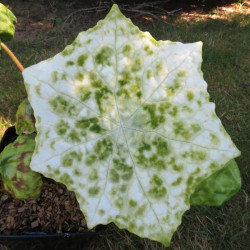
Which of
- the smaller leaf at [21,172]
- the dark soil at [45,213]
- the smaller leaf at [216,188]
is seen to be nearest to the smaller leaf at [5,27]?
the smaller leaf at [21,172]

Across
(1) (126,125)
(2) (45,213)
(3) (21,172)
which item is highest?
(1) (126,125)

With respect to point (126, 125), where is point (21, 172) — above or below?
below

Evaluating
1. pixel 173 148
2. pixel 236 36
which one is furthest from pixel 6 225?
pixel 236 36

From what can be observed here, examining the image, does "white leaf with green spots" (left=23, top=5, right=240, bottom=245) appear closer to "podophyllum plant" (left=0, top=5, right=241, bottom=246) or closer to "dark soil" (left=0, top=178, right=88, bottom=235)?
"podophyllum plant" (left=0, top=5, right=241, bottom=246)

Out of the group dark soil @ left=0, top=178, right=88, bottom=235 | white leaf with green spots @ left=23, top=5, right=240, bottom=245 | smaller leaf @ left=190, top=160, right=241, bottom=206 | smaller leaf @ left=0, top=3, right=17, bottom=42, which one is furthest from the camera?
dark soil @ left=0, top=178, right=88, bottom=235

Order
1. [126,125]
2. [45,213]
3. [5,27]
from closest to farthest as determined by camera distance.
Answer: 1. [126,125]
2. [5,27]
3. [45,213]

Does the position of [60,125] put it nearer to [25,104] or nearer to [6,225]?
[25,104]

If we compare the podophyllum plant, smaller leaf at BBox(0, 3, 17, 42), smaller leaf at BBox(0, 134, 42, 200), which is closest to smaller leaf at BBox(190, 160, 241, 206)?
the podophyllum plant

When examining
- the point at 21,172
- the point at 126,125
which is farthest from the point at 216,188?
the point at 21,172

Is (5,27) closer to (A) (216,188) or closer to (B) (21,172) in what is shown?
(B) (21,172)
